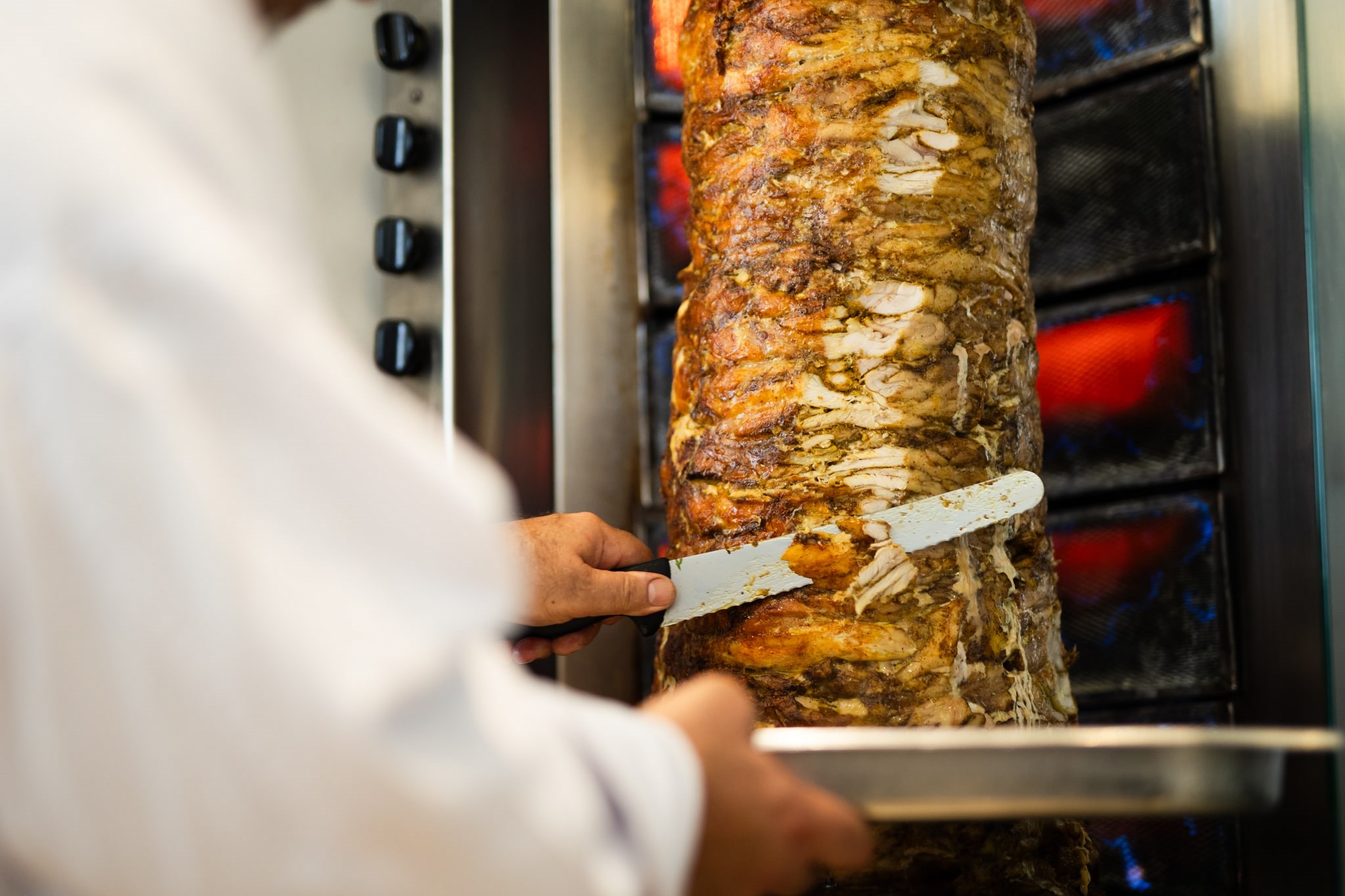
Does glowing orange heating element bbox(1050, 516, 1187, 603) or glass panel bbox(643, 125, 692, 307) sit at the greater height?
glass panel bbox(643, 125, 692, 307)

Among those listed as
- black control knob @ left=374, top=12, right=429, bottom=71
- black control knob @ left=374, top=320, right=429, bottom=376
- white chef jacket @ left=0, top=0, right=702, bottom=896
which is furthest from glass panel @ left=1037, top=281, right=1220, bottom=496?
white chef jacket @ left=0, top=0, right=702, bottom=896

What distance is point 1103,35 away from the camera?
2523 mm

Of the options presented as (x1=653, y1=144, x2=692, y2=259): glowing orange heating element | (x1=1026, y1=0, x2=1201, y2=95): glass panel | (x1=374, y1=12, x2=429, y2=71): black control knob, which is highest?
(x1=374, y1=12, x2=429, y2=71): black control knob

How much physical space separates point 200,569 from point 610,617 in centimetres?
138

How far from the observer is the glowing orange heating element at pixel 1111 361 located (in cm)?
240

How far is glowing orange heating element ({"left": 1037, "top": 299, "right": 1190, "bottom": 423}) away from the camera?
2396mm

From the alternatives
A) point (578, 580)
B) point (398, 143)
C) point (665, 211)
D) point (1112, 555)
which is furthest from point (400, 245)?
point (1112, 555)

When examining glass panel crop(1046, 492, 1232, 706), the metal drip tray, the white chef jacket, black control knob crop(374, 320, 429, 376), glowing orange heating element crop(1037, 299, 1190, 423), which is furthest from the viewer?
black control knob crop(374, 320, 429, 376)

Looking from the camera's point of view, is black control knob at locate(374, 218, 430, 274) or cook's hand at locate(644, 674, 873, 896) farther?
black control knob at locate(374, 218, 430, 274)

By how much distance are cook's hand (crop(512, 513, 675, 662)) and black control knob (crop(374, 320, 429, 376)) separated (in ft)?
2.58

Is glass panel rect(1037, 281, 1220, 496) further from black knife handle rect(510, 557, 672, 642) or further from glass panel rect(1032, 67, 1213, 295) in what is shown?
black knife handle rect(510, 557, 672, 642)

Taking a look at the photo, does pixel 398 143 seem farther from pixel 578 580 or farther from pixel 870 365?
pixel 870 365

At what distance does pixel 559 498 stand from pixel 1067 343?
3.91 ft

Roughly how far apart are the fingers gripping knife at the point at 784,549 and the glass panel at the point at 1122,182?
31.1 inches
